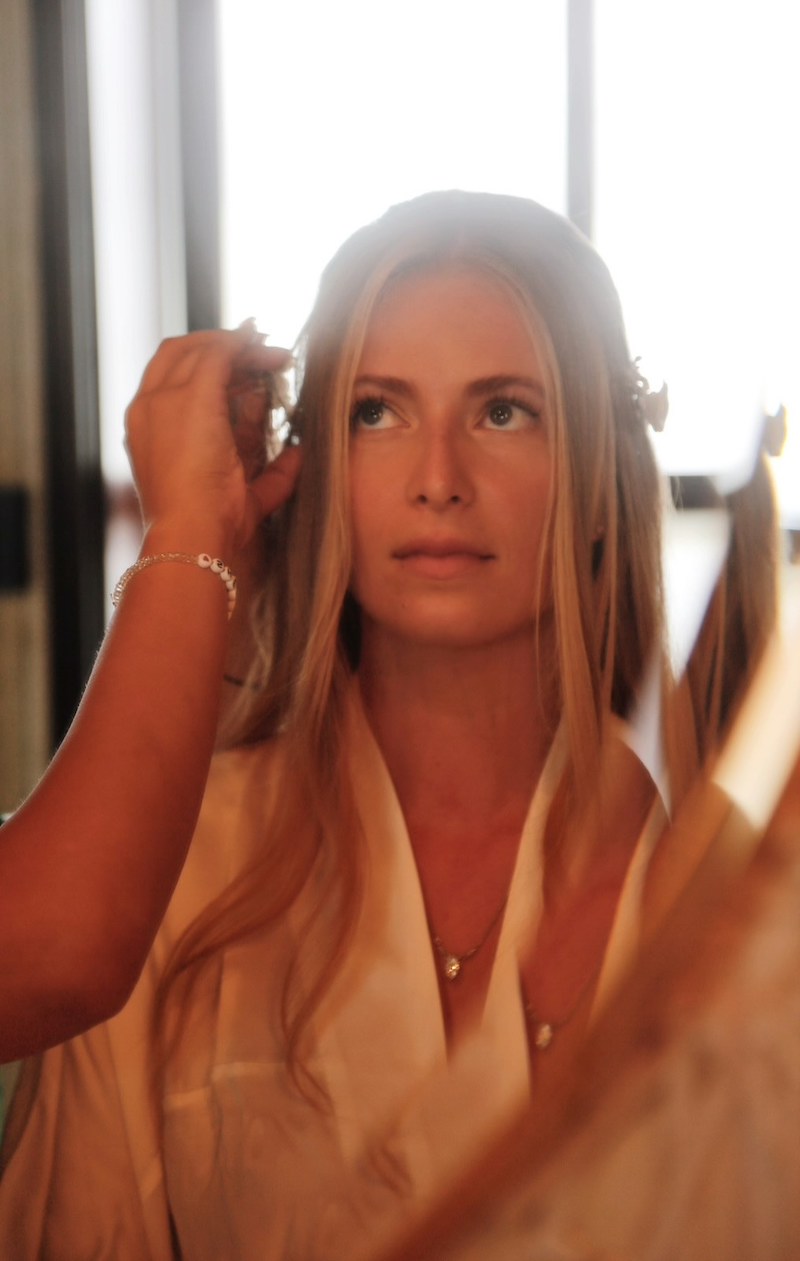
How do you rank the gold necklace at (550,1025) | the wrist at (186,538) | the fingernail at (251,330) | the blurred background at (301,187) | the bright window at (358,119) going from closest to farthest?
1. the gold necklace at (550,1025)
2. the blurred background at (301,187)
3. the wrist at (186,538)
4. the fingernail at (251,330)
5. the bright window at (358,119)

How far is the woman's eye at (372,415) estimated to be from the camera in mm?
520

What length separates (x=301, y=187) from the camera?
2.67 feet

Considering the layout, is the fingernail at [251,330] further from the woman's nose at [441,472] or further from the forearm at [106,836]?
the forearm at [106,836]

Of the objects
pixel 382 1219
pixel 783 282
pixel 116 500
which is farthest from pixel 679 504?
pixel 116 500

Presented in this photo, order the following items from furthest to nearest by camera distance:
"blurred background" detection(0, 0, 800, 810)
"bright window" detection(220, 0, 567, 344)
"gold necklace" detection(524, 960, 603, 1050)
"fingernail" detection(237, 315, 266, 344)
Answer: "bright window" detection(220, 0, 567, 344)
"fingernail" detection(237, 315, 266, 344)
"blurred background" detection(0, 0, 800, 810)
"gold necklace" detection(524, 960, 603, 1050)

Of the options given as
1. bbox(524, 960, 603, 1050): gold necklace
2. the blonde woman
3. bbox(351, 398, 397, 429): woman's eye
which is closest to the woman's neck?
the blonde woman

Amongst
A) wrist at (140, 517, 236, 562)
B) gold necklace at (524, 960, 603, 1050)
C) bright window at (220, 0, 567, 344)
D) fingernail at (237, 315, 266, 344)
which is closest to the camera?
gold necklace at (524, 960, 603, 1050)

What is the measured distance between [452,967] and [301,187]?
60 centimetres

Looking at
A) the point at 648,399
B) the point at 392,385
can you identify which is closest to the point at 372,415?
the point at 392,385

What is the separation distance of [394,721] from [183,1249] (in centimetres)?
23

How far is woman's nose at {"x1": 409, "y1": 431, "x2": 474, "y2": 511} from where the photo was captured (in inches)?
19.4

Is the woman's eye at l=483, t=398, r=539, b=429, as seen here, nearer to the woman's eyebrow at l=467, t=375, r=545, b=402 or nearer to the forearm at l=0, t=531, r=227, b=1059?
the woman's eyebrow at l=467, t=375, r=545, b=402

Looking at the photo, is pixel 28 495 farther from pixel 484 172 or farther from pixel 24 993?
pixel 24 993

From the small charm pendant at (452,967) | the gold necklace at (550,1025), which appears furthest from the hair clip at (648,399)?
the gold necklace at (550,1025)
